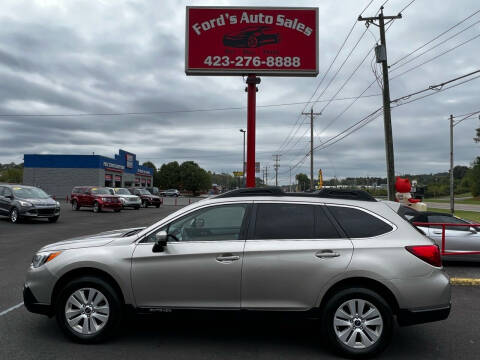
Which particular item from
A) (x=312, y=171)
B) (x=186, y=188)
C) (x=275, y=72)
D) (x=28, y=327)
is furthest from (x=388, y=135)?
(x=186, y=188)

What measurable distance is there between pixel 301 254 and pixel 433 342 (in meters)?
1.96

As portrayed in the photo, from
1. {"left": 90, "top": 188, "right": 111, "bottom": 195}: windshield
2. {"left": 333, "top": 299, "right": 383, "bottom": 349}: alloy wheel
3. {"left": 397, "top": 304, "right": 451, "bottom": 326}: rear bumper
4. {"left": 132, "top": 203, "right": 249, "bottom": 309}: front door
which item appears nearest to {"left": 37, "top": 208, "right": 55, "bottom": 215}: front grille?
{"left": 90, "top": 188, "right": 111, "bottom": 195}: windshield

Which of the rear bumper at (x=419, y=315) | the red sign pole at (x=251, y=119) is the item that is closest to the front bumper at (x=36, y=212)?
the red sign pole at (x=251, y=119)

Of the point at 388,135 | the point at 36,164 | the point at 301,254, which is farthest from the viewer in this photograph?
the point at 36,164

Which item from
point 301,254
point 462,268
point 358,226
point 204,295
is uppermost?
point 358,226

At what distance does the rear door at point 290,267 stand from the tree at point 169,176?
364 ft

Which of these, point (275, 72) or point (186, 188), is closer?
point (275, 72)

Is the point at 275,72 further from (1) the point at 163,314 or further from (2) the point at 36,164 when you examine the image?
(2) the point at 36,164

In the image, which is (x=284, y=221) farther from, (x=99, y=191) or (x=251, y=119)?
(x=99, y=191)

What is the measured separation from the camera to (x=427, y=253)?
428cm

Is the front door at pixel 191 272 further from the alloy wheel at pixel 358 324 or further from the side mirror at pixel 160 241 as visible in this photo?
the alloy wheel at pixel 358 324

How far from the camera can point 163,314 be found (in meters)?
4.40

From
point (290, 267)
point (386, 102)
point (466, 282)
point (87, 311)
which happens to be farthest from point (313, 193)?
point (386, 102)

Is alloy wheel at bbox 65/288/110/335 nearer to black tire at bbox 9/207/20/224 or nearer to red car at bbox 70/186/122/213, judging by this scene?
black tire at bbox 9/207/20/224
